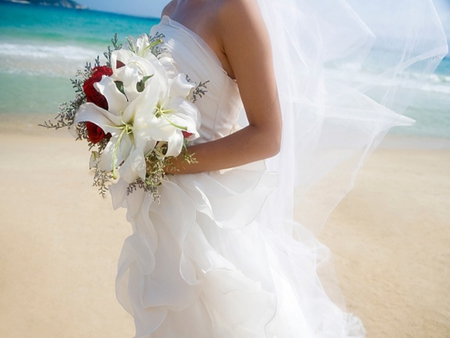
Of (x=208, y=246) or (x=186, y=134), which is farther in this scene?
(x=208, y=246)

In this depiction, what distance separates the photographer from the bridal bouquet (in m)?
1.54

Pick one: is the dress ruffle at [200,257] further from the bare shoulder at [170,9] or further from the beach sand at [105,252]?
the beach sand at [105,252]

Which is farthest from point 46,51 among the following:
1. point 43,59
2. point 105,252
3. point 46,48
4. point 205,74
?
point 205,74

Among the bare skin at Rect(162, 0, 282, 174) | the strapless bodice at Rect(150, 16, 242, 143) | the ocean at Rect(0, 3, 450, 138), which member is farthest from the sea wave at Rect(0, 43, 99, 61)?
the bare skin at Rect(162, 0, 282, 174)

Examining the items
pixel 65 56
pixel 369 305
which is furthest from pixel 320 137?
pixel 65 56

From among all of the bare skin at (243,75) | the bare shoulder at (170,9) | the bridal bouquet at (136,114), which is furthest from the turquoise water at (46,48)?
the bridal bouquet at (136,114)

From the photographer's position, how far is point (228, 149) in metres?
1.82

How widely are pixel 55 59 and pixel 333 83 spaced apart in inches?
668

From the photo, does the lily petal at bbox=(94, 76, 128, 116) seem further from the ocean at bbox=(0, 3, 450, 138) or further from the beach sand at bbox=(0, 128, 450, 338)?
the beach sand at bbox=(0, 128, 450, 338)

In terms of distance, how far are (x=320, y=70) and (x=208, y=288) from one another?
1.08 meters

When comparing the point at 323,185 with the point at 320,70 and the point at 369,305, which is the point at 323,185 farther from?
the point at 369,305

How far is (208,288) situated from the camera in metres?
1.83

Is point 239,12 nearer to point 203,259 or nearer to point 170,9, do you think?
point 170,9

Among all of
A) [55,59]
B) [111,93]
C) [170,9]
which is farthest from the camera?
[55,59]
